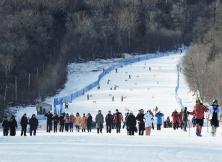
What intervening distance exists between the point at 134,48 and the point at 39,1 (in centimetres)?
2240

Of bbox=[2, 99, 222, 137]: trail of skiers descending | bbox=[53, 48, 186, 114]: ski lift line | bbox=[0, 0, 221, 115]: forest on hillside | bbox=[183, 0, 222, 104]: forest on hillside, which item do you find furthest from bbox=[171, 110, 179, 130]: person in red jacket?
bbox=[0, 0, 221, 115]: forest on hillside

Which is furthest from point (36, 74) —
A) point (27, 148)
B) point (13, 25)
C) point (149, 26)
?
point (149, 26)

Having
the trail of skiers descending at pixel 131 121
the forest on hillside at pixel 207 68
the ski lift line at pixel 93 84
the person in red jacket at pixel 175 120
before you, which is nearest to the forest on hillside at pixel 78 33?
the forest on hillside at pixel 207 68

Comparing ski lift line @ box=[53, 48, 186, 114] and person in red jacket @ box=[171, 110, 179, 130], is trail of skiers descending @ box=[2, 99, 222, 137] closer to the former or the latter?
person in red jacket @ box=[171, 110, 179, 130]

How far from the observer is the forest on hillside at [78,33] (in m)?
64.0

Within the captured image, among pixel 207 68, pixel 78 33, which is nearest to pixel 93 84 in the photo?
pixel 207 68

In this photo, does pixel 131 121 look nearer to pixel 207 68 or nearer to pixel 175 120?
pixel 175 120

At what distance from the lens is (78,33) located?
333 ft

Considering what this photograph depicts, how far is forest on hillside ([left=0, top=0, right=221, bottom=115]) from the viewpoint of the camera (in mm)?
63969

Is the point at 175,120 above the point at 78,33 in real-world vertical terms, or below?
below

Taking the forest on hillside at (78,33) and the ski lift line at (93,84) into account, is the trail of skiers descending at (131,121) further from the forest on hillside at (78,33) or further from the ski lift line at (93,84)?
the forest on hillside at (78,33)

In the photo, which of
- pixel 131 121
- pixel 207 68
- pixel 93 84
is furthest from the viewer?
pixel 93 84

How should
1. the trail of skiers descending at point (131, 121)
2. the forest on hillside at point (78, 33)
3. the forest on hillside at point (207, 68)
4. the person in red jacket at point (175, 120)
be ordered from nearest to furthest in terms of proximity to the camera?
the trail of skiers descending at point (131, 121), the person in red jacket at point (175, 120), the forest on hillside at point (207, 68), the forest on hillside at point (78, 33)

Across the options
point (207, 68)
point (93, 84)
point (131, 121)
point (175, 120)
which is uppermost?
point (207, 68)
